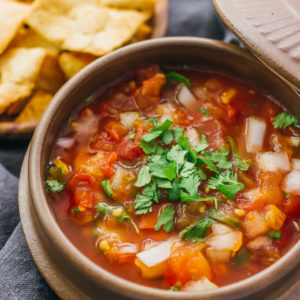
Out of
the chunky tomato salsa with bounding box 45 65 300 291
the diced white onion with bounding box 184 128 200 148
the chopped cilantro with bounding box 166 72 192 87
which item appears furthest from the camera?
the chopped cilantro with bounding box 166 72 192 87

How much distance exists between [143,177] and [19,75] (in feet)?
4.81

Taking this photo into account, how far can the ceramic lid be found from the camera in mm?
2623

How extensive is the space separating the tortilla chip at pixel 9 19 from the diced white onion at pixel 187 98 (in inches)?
55.8

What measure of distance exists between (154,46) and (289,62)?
0.97 metres

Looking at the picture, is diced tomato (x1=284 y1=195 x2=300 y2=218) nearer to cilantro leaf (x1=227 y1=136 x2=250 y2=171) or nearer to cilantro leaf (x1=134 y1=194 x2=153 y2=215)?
cilantro leaf (x1=227 y1=136 x2=250 y2=171)

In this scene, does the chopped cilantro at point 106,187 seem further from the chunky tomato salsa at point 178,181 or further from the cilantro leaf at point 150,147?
the cilantro leaf at point 150,147

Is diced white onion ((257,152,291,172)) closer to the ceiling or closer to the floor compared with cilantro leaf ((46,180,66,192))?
closer to the ceiling

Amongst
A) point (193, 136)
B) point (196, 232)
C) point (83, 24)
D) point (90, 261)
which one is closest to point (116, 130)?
point (193, 136)

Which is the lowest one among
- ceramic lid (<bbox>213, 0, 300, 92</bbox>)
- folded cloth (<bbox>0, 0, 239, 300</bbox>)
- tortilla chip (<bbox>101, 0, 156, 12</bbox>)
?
folded cloth (<bbox>0, 0, 239, 300</bbox>)

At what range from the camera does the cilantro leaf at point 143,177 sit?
107 inches

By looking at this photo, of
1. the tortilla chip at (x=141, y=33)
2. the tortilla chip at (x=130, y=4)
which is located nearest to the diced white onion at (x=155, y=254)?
the tortilla chip at (x=141, y=33)

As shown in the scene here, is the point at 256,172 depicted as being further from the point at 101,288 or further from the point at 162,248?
the point at 101,288

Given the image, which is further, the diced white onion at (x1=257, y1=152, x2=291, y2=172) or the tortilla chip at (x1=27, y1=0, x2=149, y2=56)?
the tortilla chip at (x1=27, y1=0, x2=149, y2=56)

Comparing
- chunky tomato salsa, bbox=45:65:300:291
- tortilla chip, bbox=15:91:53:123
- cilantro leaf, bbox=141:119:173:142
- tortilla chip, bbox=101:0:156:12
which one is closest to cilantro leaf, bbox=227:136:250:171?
chunky tomato salsa, bbox=45:65:300:291
